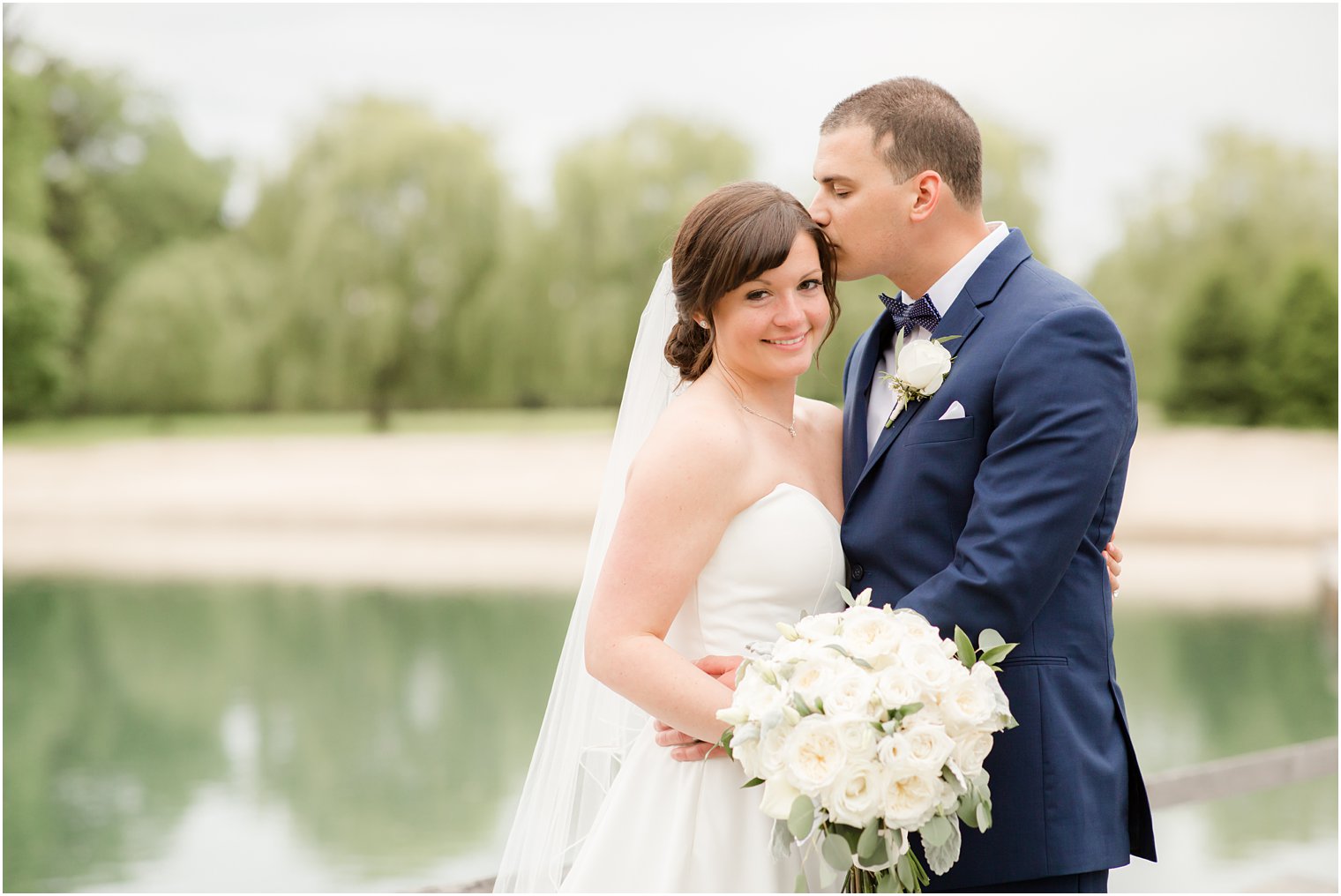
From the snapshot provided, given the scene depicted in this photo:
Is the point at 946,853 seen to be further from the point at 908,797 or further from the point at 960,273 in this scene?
the point at 960,273

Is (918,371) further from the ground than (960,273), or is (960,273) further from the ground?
(960,273)

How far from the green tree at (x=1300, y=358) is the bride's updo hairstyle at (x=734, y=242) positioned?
31353mm

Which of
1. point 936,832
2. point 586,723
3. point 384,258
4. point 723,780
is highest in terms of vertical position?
point 936,832

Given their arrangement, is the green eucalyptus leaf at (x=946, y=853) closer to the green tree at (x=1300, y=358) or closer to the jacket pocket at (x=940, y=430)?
the jacket pocket at (x=940, y=430)

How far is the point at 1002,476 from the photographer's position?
2240 millimetres

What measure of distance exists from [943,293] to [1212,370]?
3058 centimetres

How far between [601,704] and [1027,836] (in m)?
0.93

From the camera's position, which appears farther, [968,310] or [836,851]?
[968,310]

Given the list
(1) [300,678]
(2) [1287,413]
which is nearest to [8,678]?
(1) [300,678]

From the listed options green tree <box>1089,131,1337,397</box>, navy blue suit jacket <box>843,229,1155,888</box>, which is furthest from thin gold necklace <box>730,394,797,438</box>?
green tree <box>1089,131,1337,397</box>

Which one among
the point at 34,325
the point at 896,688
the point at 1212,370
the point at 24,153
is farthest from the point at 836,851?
the point at 24,153

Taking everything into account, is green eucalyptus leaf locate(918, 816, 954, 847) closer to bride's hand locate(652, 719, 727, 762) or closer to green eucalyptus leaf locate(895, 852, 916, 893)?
green eucalyptus leaf locate(895, 852, 916, 893)

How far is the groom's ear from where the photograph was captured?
257cm

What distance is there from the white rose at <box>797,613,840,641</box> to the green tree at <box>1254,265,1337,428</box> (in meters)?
31.8
